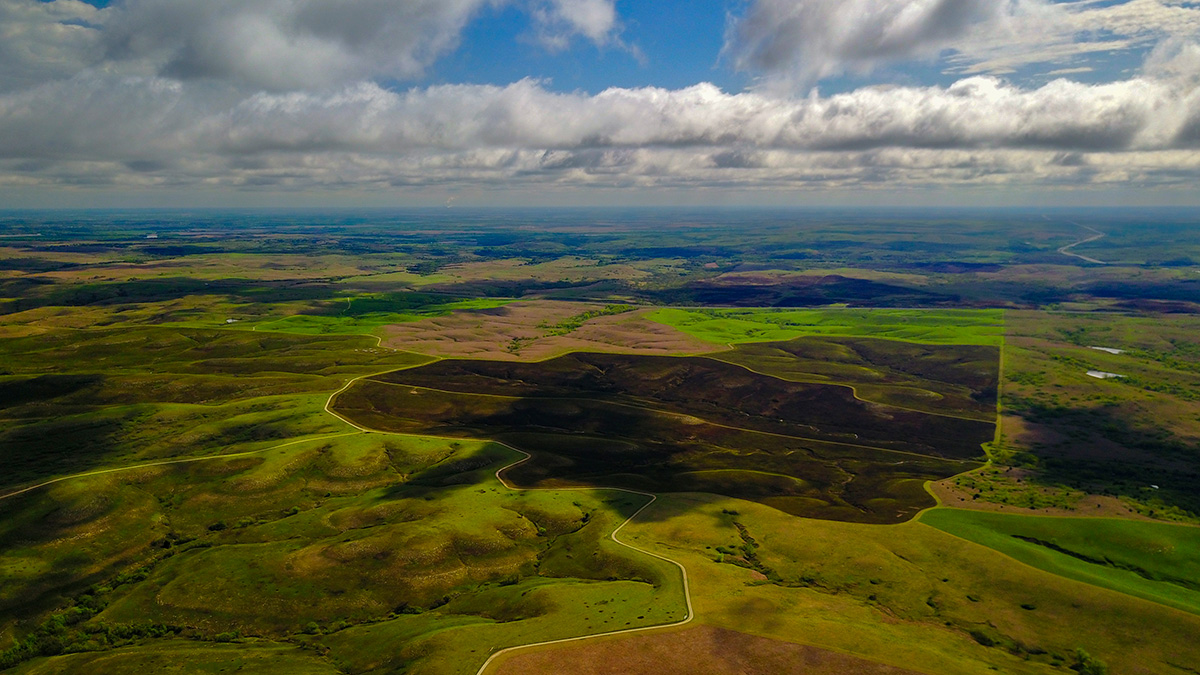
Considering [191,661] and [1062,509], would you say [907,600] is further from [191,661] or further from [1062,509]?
[191,661]

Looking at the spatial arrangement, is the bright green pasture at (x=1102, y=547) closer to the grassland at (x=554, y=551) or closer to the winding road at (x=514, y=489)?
the grassland at (x=554, y=551)

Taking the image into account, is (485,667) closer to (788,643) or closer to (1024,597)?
(788,643)

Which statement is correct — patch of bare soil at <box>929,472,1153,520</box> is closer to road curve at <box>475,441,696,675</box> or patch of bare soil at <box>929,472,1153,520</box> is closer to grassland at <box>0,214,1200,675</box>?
grassland at <box>0,214,1200,675</box>

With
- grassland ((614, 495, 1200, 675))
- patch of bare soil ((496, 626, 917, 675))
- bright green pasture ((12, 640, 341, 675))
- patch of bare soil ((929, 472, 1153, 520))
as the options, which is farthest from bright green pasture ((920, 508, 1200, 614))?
bright green pasture ((12, 640, 341, 675))

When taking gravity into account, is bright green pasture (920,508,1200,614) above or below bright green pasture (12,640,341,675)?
below

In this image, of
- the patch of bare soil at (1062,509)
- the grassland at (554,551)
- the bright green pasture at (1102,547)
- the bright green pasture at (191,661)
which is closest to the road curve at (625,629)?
the grassland at (554,551)

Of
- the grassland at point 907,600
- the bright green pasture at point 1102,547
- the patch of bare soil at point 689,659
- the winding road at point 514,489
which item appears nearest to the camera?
the patch of bare soil at point 689,659
